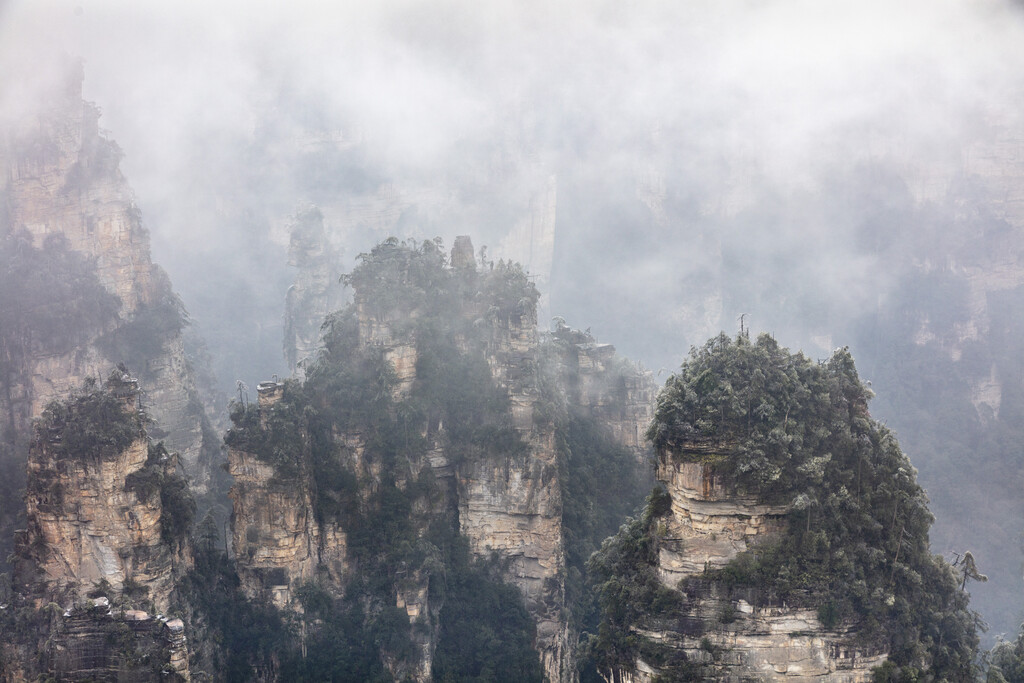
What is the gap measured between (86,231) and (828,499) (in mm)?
35816

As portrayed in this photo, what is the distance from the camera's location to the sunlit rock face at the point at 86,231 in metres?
45.3

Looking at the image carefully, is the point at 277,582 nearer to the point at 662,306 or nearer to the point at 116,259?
A: the point at 116,259

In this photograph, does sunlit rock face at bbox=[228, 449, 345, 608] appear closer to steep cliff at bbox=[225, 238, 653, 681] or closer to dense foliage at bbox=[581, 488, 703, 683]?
steep cliff at bbox=[225, 238, 653, 681]

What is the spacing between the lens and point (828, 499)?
25047 millimetres

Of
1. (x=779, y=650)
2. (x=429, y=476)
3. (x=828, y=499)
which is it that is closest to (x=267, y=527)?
(x=429, y=476)

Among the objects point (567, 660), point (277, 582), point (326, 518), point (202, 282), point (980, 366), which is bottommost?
point (567, 660)

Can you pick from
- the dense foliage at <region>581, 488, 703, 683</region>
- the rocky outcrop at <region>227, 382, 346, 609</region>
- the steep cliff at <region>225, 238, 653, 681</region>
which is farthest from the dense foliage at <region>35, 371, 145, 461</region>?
the dense foliage at <region>581, 488, 703, 683</region>

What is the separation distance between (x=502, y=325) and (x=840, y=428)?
55.1 ft

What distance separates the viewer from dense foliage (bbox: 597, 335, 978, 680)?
79.8ft

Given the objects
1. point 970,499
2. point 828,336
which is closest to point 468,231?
point 828,336

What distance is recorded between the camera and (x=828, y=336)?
68500 millimetres

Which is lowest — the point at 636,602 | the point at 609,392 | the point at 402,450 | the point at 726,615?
the point at 726,615

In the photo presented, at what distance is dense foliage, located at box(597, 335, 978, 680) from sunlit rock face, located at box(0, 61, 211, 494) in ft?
86.1

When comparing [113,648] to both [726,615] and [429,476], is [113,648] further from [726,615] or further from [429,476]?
[429,476]
